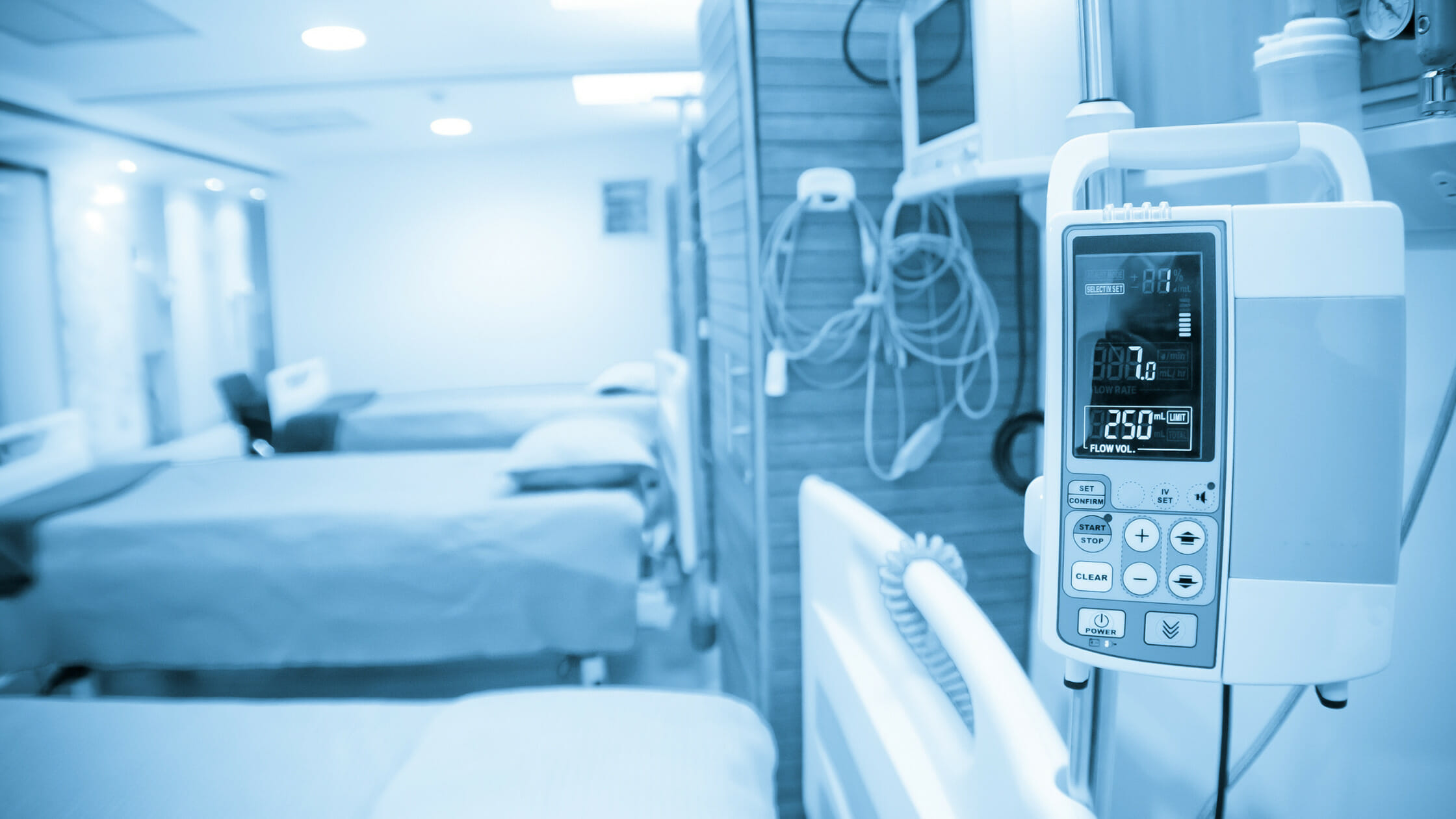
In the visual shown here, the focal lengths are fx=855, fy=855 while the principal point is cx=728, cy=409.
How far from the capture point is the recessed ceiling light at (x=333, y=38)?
2.39 metres

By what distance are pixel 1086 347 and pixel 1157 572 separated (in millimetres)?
143

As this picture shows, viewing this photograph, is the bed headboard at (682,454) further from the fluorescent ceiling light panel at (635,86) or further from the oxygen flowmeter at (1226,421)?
the oxygen flowmeter at (1226,421)

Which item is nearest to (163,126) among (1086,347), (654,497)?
(654,497)

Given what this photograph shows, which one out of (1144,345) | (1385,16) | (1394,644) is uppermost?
(1385,16)

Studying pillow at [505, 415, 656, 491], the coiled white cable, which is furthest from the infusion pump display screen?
pillow at [505, 415, 656, 491]

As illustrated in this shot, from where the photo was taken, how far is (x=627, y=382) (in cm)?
398

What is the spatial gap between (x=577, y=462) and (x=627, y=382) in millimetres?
1574

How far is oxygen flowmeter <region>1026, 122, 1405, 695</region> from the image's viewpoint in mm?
482

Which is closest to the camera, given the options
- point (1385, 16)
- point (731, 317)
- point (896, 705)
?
point (1385, 16)

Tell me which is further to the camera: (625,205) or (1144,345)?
(625,205)

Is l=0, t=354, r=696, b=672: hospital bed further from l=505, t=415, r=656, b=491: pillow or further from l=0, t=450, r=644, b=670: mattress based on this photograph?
l=505, t=415, r=656, b=491: pillow

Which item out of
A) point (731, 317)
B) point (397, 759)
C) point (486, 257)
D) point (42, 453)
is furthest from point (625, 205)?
point (397, 759)

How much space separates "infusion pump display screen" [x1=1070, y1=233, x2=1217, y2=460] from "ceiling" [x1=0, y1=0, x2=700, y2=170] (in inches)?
83.5

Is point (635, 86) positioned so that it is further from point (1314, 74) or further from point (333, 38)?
point (1314, 74)
